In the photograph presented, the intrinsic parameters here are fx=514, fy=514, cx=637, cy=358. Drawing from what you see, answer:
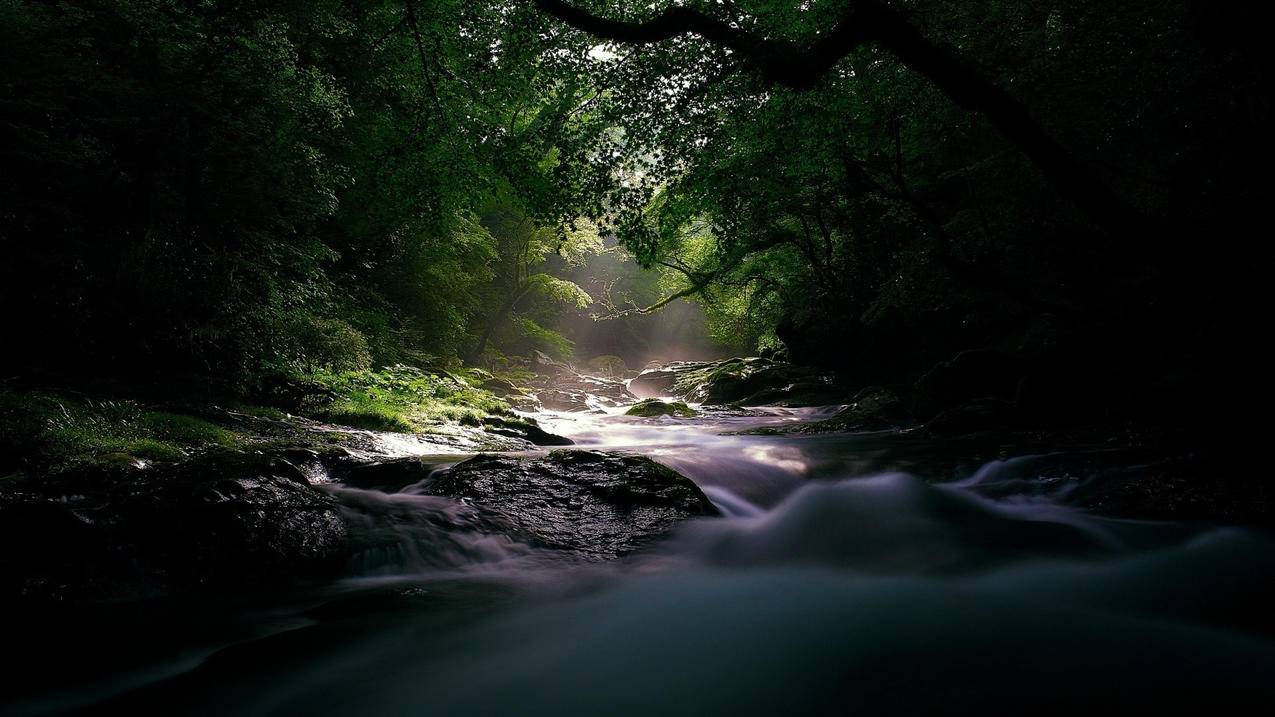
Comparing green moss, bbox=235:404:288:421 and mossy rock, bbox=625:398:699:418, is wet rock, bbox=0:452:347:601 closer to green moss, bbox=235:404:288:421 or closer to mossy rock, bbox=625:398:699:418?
green moss, bbox=235:404:288:421

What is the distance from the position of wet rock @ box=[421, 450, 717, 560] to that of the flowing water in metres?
0.20

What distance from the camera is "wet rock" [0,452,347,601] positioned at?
9.04 feet

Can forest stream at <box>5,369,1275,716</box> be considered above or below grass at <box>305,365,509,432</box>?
below

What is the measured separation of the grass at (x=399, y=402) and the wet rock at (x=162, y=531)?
4532 mm

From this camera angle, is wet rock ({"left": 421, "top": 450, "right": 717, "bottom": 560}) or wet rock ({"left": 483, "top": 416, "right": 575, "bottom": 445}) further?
wet rock ({"left": 483, "top": 416, "right": 575, "bottom": 445})

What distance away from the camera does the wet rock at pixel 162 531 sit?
9.04ft

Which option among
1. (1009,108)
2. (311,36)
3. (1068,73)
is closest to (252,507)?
(1009,108)

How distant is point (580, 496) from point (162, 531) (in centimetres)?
284

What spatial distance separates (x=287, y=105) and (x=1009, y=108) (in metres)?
9.96

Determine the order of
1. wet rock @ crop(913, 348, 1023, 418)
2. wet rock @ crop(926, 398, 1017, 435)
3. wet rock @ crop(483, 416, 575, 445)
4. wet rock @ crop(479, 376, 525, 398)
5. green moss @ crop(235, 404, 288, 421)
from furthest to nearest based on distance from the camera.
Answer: wet rock @ crop(479, 376, 525, 398) < wet rock @ crop(913, 348, 1023, 418) < wet rock @ crop(483, 416, 575, 445) < wet rock @ crop(926, 398, 1017, 435) < green moss @ crop(235, 404, 288, 421)

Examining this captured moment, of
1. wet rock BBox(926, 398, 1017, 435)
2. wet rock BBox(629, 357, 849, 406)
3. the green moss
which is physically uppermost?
→ wet rock BBox(629, 357, 849, 406)

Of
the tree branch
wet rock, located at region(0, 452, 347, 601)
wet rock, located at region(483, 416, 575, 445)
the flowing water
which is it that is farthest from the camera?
wet rock, located at region(483, 416, 575, 445)

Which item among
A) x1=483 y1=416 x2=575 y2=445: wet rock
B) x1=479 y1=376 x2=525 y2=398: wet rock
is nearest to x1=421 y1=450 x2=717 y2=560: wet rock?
x1=483 y1=416 x2=575 y2=445: wet rock

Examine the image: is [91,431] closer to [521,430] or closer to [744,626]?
[744,626]
